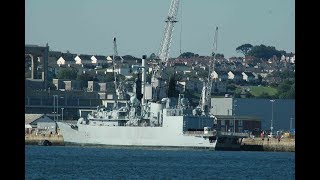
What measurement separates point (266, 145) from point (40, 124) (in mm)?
32798

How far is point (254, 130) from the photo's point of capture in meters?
133

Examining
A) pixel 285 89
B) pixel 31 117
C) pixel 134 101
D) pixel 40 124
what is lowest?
pixel 40 124

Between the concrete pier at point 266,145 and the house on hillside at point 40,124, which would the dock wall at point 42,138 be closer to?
the house on hillside at point 40,124

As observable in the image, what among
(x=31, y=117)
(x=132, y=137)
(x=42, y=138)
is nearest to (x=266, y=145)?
(x=132, y=137)

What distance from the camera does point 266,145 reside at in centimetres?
11738

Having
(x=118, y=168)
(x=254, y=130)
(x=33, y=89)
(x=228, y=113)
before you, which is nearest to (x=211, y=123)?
(x=254, y=130)

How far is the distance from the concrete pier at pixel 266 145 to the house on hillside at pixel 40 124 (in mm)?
25411

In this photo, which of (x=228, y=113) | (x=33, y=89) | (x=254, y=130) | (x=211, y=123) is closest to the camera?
(x=211, y=123)

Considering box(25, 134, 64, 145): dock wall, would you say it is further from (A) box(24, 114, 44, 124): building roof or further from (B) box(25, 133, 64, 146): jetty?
(A) box(24, 114, 44, 124): building roof

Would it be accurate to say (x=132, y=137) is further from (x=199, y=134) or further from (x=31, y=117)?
(x=31, y=117)

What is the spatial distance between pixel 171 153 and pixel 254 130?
30776 mm
